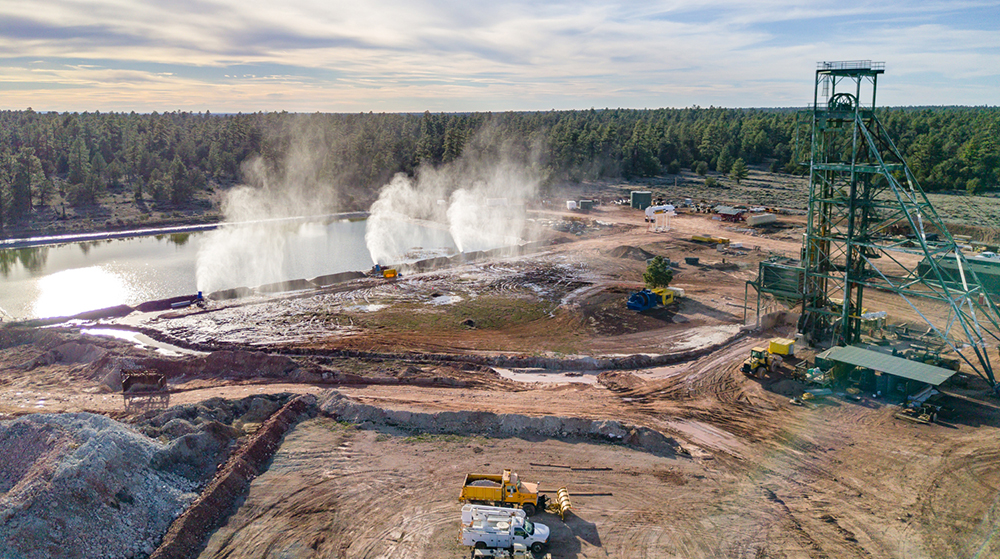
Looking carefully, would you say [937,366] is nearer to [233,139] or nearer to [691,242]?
[691,242]

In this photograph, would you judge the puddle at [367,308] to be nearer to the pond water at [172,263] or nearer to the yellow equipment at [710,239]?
the pond water at [172,263]

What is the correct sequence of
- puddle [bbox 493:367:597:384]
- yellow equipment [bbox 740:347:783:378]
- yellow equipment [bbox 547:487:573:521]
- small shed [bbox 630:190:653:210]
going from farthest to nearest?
small shed [bbox 630:190:653:210] < puddle [bbox 493:367:597:384] < yellow equipment [bbox 740:347:783:378] < yellow equipment [bbox 547:487:573:521]

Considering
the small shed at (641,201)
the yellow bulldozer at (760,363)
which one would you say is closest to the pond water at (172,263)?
the small shed at (641,201)

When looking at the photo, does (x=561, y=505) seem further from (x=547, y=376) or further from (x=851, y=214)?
(x=851, y=214)

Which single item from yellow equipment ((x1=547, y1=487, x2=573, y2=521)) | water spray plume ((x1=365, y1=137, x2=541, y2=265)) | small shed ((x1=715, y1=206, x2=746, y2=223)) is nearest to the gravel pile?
yellow equipment ((x1=547, y1=487, x2=573, y2=521))

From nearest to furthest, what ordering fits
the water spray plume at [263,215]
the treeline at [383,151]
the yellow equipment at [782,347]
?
1. the yellow equipment at [782,347]
2. the water spray plume at [263,215]
3. the treeline at [383,151]

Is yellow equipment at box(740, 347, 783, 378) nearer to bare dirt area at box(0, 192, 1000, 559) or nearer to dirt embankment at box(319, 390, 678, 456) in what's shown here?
bare dirt area at box(0, 192, 1000, 559)
